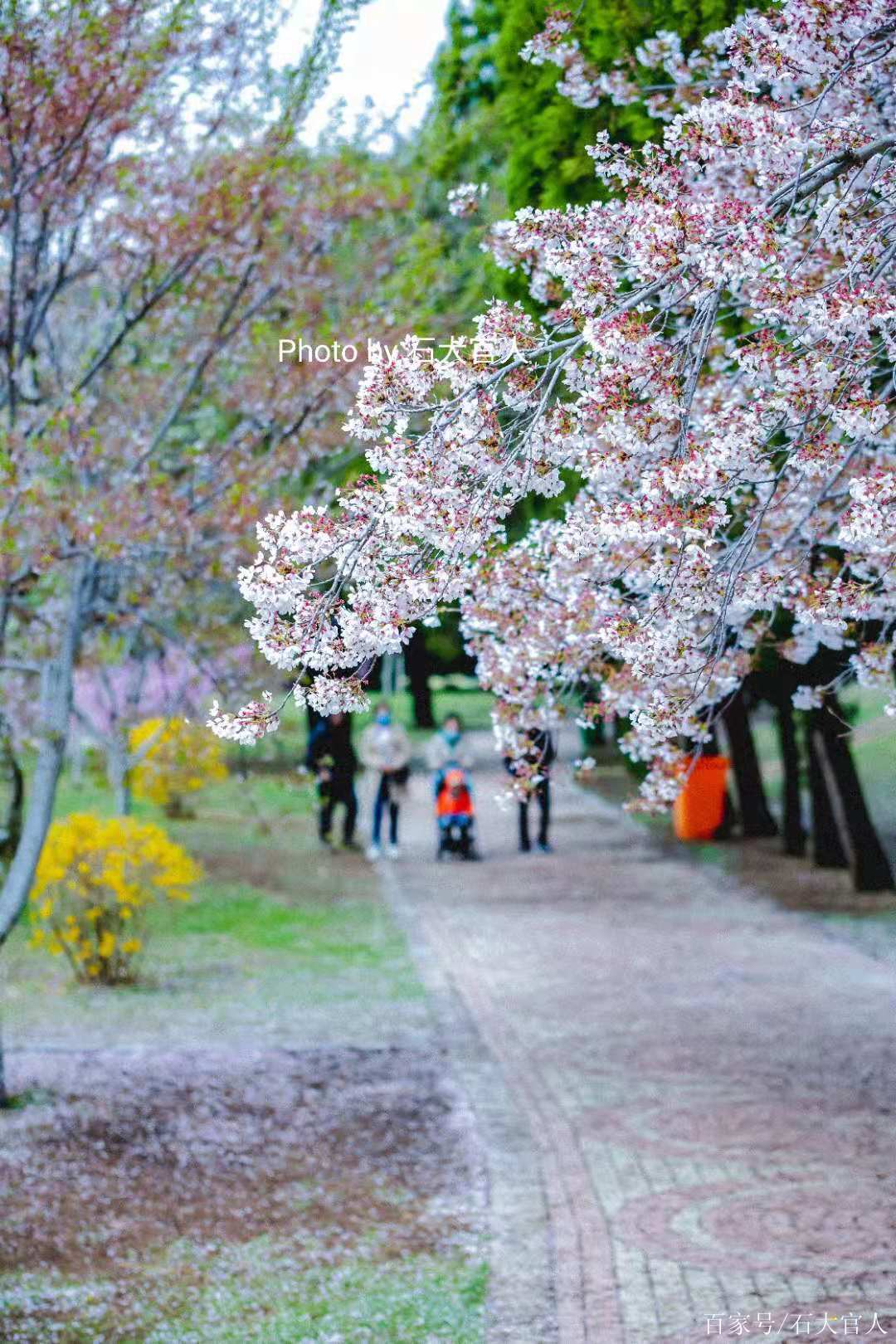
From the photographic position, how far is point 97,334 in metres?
11.5

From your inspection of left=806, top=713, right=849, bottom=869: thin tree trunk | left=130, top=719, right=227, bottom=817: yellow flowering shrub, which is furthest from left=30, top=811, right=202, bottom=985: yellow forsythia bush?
left=806, top=713, right=849, bottom=869: thin tree trunk

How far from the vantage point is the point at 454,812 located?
2070 cm

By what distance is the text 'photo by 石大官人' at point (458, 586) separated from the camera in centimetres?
473

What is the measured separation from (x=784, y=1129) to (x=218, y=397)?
5440 millimetres

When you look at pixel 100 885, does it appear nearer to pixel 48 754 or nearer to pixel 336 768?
pixel 48 754

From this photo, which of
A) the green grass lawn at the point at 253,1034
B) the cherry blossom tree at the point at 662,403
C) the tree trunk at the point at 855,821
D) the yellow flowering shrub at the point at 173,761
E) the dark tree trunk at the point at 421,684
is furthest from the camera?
the dark tree trunk at the point at 421,684

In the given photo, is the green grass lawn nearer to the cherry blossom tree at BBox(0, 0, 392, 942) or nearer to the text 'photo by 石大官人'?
the text 'photo by 石大官人'

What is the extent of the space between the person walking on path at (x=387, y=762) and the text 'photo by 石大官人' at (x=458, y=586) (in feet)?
16.4

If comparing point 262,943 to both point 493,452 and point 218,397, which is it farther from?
point 493,452

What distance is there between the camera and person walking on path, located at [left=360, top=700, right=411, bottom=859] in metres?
20.2

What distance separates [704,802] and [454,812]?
4.03 metres

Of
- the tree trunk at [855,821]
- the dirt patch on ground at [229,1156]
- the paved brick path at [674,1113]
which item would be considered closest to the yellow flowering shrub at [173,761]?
the dirt patch on ground at [229,1156]

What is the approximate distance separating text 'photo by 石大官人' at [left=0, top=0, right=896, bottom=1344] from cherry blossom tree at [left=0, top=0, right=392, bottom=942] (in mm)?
34

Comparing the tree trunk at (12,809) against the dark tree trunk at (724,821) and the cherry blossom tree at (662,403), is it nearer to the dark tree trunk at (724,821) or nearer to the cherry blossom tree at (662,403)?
the cherry blossom tree at (662,403)
